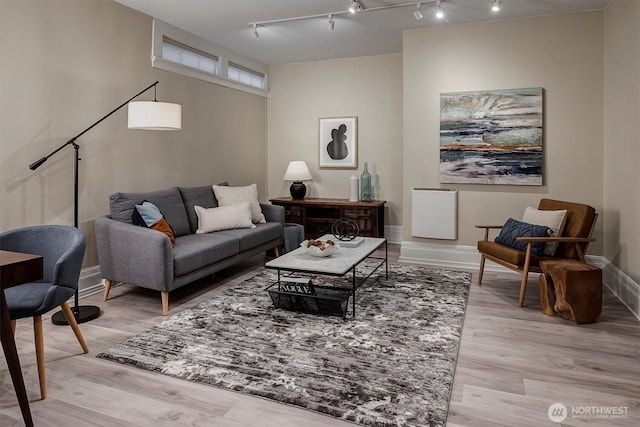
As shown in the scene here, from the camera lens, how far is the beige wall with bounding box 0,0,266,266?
335cm

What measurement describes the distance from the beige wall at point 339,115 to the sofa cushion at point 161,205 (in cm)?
254

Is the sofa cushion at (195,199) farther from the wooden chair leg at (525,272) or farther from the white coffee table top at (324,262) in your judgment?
the wooden chair leg at (525,272)

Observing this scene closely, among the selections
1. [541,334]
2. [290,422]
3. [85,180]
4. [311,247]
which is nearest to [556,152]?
[541,334]

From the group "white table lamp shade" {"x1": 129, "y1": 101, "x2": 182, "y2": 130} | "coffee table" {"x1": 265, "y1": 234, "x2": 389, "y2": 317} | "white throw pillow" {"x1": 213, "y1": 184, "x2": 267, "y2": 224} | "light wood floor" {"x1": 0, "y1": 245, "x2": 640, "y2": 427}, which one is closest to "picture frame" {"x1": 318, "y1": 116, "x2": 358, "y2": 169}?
"white throw pillow" {"x1": 213, "y1": 184, "x2": 267, "y2": 224}

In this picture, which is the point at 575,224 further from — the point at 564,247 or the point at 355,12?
the point at 355,12

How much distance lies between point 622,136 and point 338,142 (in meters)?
3.61

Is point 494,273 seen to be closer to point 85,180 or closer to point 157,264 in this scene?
point 157,264

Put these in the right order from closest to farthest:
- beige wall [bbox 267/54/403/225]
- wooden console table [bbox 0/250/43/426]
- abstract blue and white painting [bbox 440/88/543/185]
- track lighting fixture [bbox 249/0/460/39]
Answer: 1. wooden console table [bbox 0/250/43/426]
2. track lighting fixture [bbox 249/0/460/39]
3. abstract blue and white painting [bbox 440/88/543/185]
4. beige wall [bbox 267/54/403/225]

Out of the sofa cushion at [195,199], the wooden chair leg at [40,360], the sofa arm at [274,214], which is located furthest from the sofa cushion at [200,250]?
the wooden chair leg at [40,360]

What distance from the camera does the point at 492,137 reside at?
4.73 metres

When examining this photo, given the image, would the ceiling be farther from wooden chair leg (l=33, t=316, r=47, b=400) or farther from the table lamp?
wooden chair leg (l=33, t=316, r=47, b=400)

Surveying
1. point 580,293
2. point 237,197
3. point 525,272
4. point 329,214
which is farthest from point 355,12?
point 580,293

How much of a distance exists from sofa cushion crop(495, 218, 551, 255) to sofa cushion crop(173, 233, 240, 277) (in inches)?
101

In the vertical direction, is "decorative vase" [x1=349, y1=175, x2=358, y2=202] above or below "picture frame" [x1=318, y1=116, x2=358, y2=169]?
below
